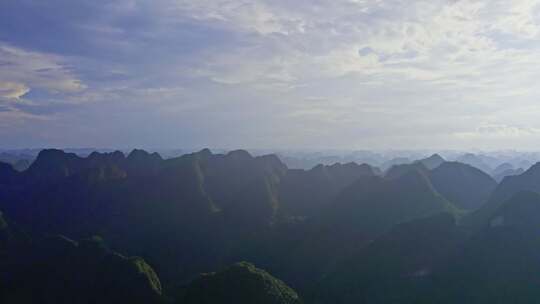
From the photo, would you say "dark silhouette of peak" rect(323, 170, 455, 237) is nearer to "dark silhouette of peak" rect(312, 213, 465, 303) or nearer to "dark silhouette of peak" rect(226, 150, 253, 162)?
"dark silhouette of peak" rect(312, 213, 465, 303)

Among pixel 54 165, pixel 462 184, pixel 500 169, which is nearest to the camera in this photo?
pixel 462 184

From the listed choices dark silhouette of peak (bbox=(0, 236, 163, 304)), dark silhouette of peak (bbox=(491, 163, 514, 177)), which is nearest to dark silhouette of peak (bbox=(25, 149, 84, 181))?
dark silhouette of peak (bbox=(0, 236, 163, 304))

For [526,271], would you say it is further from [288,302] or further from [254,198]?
[254,198]

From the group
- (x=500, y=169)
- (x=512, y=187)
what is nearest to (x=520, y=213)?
(x=512, y=187)

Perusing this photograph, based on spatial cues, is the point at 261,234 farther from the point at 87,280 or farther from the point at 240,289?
the point at 240,289

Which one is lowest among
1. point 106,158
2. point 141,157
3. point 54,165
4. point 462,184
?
point 462,184
